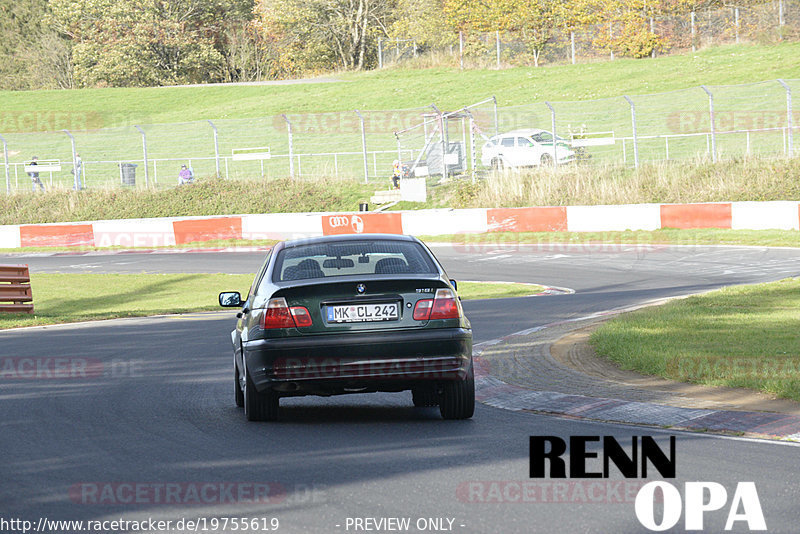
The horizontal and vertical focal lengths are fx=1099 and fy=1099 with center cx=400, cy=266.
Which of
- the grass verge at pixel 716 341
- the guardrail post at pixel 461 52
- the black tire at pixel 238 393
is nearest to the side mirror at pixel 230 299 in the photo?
the black tire at pixel 238 393

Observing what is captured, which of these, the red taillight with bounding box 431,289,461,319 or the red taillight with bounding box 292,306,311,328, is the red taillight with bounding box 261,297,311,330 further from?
the red taillight with bounding box 431,289,461,319

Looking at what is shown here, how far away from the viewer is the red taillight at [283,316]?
26.0 ft

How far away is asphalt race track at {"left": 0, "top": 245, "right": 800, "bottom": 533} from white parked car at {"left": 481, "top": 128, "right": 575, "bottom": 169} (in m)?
26.3

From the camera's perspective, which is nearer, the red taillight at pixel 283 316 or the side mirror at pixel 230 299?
the red taillight at pixel 283 316

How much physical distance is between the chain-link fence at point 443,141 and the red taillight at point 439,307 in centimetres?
2380

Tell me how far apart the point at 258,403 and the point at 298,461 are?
1.55 meters

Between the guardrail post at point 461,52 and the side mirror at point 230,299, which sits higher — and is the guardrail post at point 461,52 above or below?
above

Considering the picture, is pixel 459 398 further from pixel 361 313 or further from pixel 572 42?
pixel 572 42

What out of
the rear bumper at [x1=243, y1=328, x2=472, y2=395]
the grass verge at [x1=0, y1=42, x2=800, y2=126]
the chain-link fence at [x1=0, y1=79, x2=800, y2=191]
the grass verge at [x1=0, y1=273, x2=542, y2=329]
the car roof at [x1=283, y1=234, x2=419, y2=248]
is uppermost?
the grass verge at [x1=0, y1=42, x2=800, y2=126]

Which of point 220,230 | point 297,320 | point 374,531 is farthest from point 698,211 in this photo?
point 374,531

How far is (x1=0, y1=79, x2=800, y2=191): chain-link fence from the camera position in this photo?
3697 cm

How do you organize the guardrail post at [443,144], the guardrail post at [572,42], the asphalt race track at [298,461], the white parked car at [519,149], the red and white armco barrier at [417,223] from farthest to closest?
the guardrail post at [572,42] < the white parked car at [519,149] < the guardrail post at [443,144] < the red and white armco barrier at [417,223] < the asphalt race track at [298,461]

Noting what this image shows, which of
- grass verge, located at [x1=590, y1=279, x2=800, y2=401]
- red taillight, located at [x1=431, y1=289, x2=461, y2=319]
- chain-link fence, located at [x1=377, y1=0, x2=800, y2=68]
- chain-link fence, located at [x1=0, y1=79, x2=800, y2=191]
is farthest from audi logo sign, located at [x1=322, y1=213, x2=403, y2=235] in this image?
chain-link fence, located at [x1=377, y1=0, x2=800, y2=68]

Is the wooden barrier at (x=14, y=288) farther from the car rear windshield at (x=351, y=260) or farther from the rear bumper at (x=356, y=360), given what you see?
the rear bumper at (x=356, y=360)
